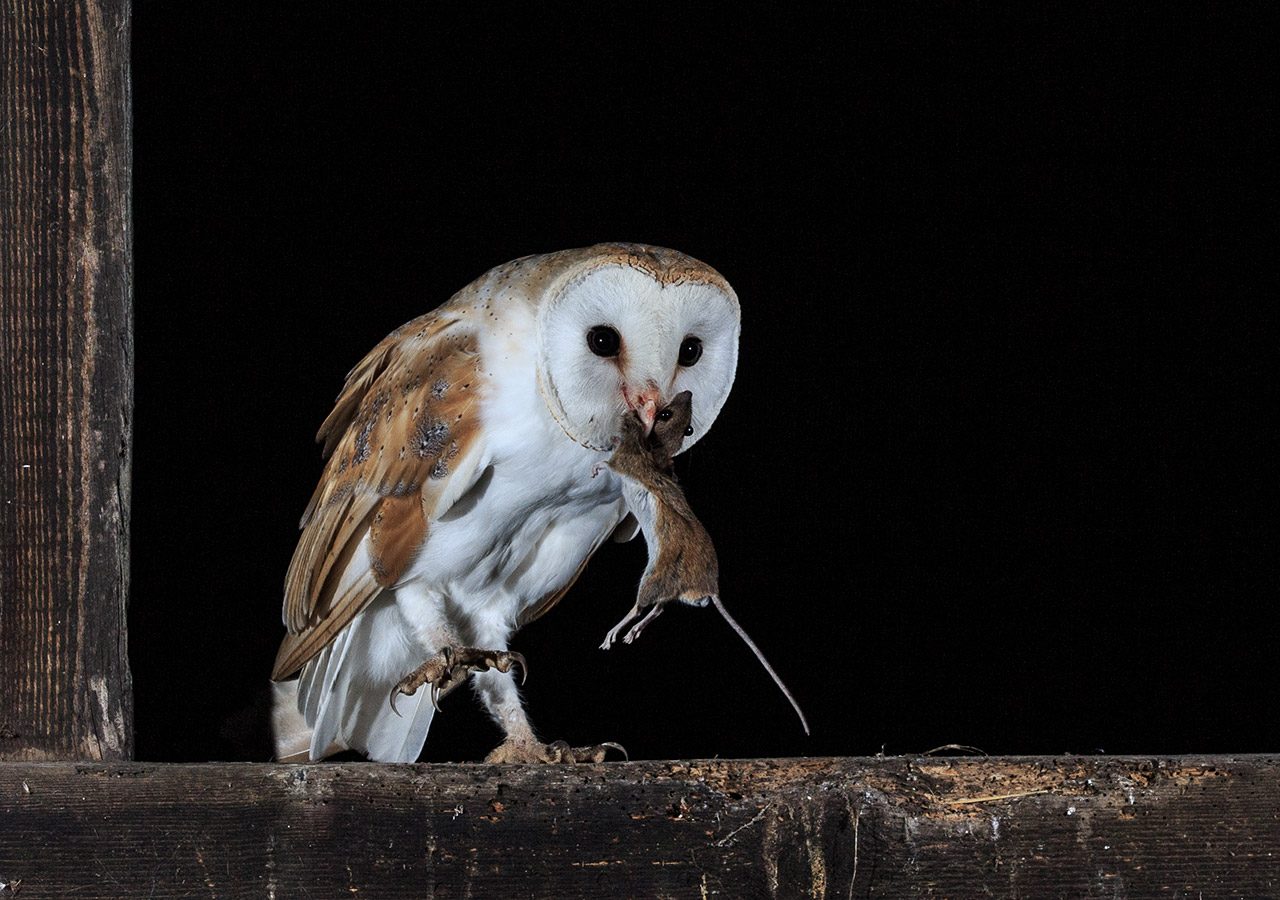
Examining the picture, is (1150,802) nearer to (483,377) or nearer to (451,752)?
(483,377)

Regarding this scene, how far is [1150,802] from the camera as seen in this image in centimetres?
122

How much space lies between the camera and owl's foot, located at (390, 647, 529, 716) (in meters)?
1.73

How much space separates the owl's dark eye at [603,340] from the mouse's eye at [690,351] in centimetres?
8

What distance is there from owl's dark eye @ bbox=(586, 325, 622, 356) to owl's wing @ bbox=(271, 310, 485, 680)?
0.16 meters

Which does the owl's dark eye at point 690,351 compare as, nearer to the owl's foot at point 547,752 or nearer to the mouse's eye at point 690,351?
the mouse's eye at point 690,351

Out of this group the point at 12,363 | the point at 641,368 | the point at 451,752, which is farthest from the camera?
the point at 451,752

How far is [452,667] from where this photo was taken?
1.74 metres

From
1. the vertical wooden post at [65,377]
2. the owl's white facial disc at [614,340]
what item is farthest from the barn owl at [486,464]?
the vertical wooden post at [65,377]

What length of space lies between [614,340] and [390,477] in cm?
33

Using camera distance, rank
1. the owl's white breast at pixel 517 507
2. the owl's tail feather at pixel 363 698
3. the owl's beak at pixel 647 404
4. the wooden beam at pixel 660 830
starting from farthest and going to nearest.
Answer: the owl's tail feather at pixel 363 698
the owl's white breast at pixel 517 507
the owl's beak at pixel 647 404
the wooden beam at pixel 660 830

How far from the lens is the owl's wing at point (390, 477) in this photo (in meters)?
1.72

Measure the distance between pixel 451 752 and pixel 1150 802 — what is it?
191 centimetres

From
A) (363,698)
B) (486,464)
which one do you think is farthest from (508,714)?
(486,464)

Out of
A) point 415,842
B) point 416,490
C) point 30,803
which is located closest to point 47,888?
point 30,803
